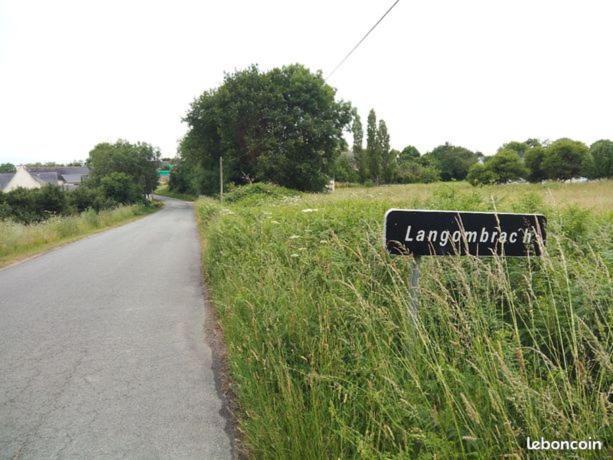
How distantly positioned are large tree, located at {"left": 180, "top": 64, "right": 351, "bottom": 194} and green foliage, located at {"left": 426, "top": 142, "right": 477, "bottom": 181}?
5971cm

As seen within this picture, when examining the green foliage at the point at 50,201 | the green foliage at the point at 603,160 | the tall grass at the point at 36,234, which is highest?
the green foliage at the point at 603,160

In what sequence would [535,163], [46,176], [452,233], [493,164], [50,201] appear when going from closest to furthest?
[452,233] < [50,201] < [493,164] < [535,163] < [46,176]

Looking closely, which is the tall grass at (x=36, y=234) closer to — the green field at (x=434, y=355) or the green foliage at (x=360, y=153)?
the green field at (x=434, y=355)

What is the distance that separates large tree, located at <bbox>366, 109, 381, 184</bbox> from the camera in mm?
62312

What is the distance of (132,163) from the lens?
60.8m

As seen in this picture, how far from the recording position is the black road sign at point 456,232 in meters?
2.28

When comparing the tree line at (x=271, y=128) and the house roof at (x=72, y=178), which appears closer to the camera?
the tree line at (x=271, y=128)

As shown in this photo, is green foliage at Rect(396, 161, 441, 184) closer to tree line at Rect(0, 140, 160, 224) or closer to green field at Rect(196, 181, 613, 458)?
tree line at Rect(0, 140, 160, 224)

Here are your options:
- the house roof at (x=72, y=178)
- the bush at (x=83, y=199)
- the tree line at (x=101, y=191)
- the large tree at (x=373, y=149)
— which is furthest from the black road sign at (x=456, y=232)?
the house roof at (x=72, y=178)

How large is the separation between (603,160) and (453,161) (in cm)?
4473

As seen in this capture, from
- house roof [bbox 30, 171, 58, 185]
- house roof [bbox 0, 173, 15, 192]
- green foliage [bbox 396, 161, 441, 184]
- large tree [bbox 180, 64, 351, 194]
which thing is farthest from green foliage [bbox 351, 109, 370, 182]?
house roof [bbox 0, 173, 15, 192]

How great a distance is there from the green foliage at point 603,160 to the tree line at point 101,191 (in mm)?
59567

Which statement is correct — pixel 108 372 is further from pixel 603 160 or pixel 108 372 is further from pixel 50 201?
pixel 603 160

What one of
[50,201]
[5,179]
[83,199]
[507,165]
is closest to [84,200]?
[83,199]
